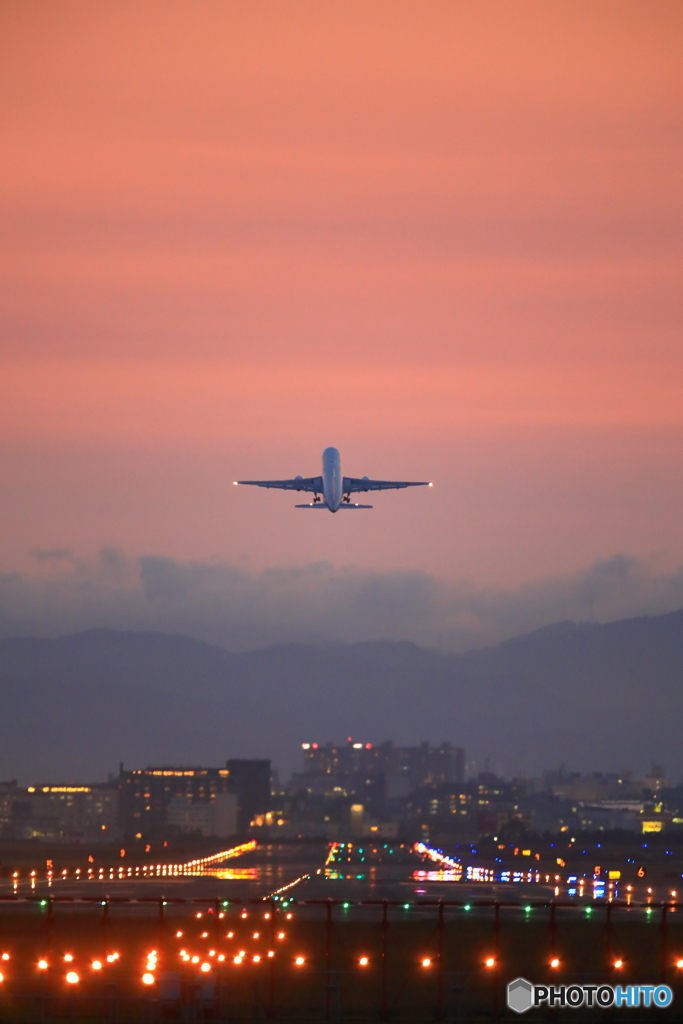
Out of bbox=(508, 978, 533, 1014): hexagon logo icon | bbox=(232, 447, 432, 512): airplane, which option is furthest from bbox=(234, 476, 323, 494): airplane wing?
bbox=(508, 978, 533, 1014): hexagon logo icon

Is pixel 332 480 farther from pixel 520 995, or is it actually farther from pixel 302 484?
pixel 520 995

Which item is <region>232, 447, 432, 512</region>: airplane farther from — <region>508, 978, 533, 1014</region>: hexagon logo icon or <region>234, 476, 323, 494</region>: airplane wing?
<region>508, 978, 533, 1014</region>: hexagon logo icon

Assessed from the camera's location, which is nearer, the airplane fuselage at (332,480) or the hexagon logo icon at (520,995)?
the hexagon logo icon at (520,995)

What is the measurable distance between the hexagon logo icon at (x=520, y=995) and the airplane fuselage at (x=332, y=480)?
5964 cm

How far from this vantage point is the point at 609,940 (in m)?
49.1

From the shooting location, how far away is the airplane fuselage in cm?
10812

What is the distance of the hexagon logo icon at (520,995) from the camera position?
50125 millimetres

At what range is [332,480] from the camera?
108 m

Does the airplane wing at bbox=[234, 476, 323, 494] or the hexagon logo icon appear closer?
the hexagon logo icon

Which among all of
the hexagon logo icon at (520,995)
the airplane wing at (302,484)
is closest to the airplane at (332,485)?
the airplane wing at (302,484)

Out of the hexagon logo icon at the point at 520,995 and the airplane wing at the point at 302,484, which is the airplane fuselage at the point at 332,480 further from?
the hexagon logo icon at the point at 520,995

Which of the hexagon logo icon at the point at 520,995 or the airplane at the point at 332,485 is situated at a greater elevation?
the airplane at the point at 332,485

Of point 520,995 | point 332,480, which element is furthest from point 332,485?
point 520,995

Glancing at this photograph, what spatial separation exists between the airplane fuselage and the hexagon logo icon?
2348 inches
